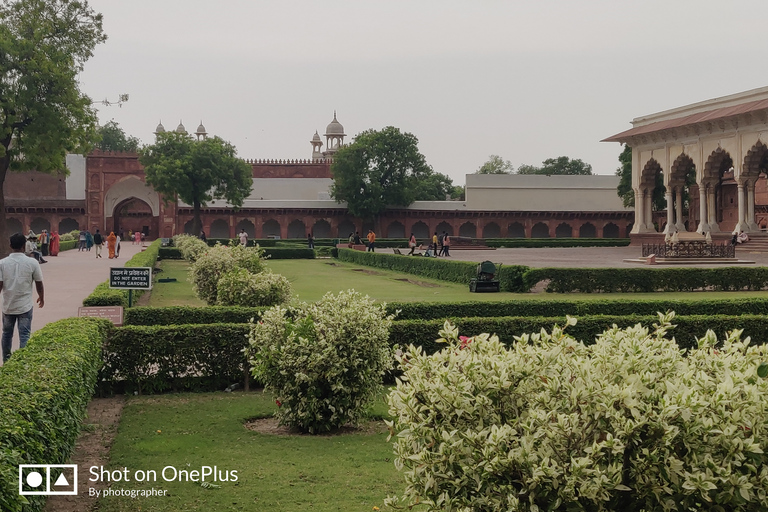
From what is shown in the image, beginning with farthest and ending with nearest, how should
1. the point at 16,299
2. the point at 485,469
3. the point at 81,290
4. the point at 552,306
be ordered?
the point at 81,290 < the point at 552,306 < the point at 16,299 < the point at 485,469

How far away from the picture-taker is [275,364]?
20.8 ft

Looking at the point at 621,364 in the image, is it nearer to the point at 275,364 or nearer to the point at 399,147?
the point at 275,364

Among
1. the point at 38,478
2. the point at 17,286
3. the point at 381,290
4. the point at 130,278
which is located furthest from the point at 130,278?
the point at 381,290

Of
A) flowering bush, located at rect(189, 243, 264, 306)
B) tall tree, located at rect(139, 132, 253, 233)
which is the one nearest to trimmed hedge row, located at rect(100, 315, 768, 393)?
flowering bush, located at rect(189, 243, 264, 306)

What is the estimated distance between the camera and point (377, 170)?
51.1 meters

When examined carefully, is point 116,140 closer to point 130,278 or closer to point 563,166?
point 563,166

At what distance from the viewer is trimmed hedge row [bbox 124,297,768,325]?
30.7 ft

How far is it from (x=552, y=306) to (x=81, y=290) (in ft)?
32.7

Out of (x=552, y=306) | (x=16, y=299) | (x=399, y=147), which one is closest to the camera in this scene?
(x=16, y=299)

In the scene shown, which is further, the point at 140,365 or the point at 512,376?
the point at 140,365

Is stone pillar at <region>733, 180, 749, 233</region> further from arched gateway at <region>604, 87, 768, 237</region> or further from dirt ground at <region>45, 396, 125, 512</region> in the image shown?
dirt ground at <region>45, 396, 125, 512</region>

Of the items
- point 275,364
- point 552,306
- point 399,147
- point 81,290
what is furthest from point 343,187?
point 275,364

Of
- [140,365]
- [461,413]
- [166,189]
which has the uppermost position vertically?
[166,189]

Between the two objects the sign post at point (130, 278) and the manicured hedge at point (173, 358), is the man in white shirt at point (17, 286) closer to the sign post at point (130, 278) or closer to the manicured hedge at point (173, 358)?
the manicured hedge at point (173, 358)
